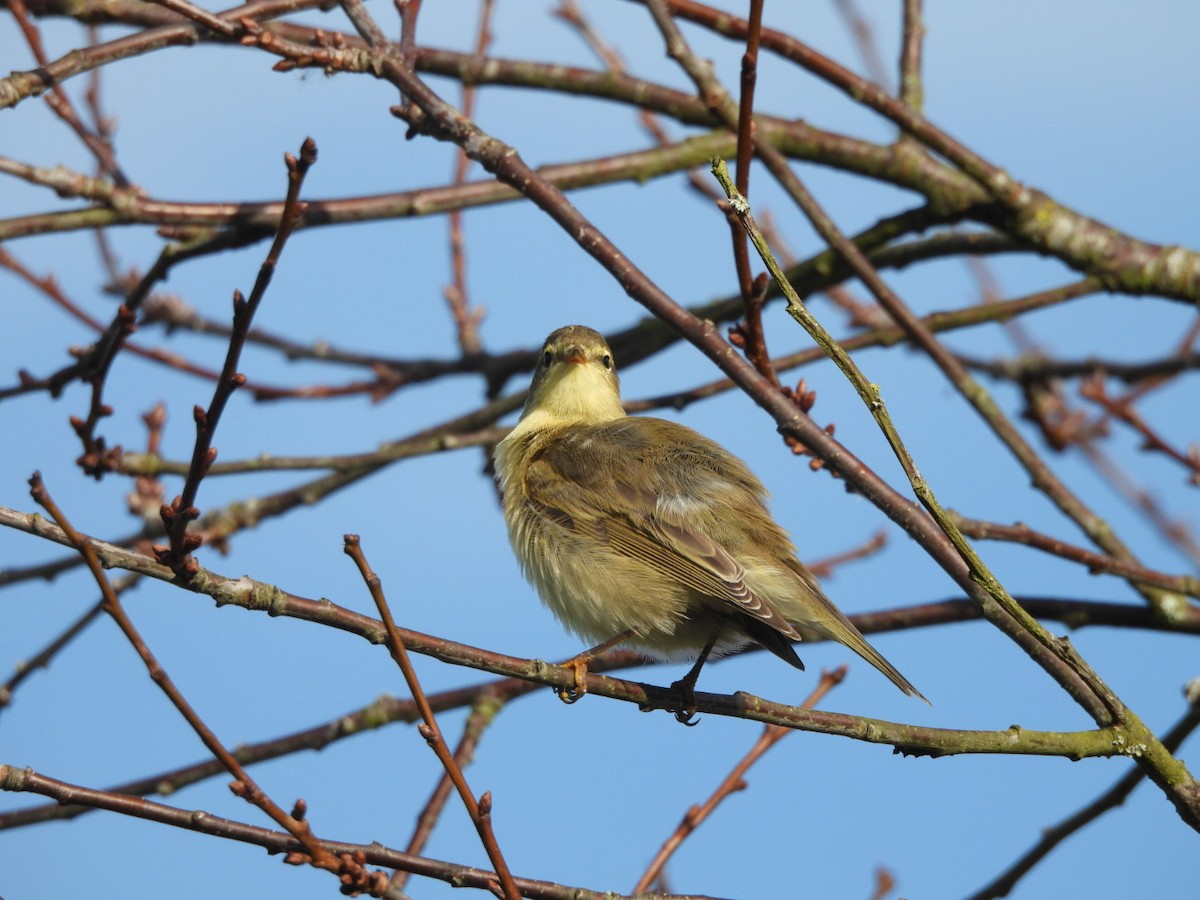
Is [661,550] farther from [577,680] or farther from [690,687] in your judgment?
[577,680]

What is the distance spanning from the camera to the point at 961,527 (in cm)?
466

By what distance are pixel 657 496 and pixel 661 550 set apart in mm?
288

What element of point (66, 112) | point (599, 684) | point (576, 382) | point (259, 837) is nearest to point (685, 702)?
point (599, 684)

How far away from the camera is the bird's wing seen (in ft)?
14.1

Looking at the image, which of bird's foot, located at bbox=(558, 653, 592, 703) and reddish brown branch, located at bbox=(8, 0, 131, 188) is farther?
reddish brown branch, located at bbox=(8, 0, 131, 188)

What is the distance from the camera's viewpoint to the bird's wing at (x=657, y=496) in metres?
4.30

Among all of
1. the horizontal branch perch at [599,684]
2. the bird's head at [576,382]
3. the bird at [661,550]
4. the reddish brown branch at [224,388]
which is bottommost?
the horizontal branch perch at [599,684]

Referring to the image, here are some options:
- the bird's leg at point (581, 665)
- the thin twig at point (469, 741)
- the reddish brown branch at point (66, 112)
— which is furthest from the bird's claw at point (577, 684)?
the reddish brown branch at point (66, 112)

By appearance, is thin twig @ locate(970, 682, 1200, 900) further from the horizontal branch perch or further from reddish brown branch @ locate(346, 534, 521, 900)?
reddish brown branch @ locate(346, 534, 521, 900)

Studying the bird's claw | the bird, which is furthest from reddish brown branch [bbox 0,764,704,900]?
the bird

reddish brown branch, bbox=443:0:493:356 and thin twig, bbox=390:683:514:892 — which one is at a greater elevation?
reddish brown branch, bbox=443:0:493:356

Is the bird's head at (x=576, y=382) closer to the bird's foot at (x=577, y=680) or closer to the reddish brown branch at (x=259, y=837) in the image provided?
the bird's foot at (x=577, y=680)

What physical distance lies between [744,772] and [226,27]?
9.57 feet

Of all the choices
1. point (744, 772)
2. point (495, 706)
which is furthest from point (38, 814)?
point (744, 772)
